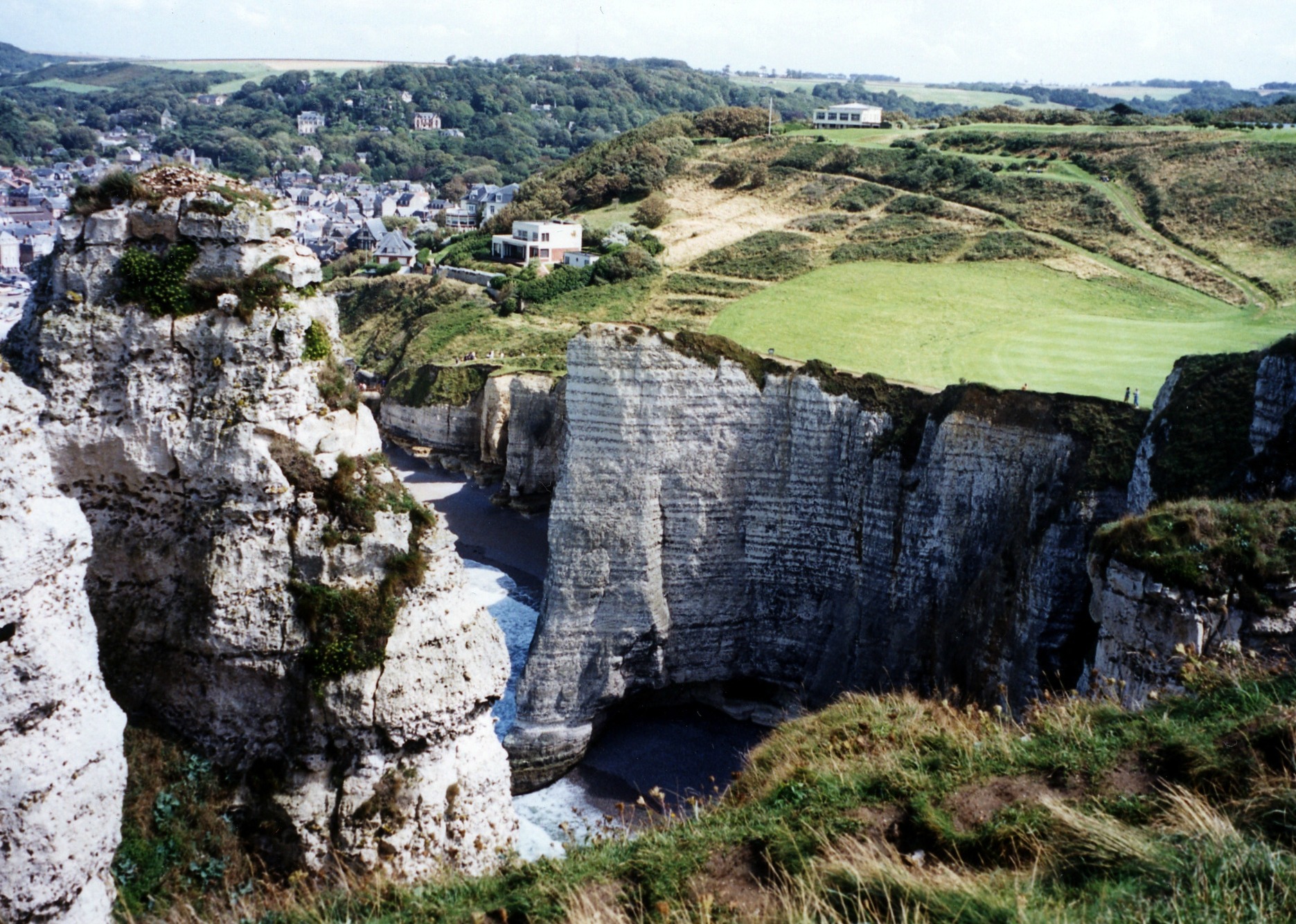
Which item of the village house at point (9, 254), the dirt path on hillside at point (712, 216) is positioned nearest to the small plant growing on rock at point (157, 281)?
the dirt path on hillside at point (712, 216)

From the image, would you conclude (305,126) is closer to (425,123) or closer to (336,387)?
(425,123)

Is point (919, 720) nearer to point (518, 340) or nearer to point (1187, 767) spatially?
point (1187, 767)

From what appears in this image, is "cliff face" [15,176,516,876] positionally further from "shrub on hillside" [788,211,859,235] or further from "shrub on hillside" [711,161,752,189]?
"shrub on hillside" [711,161,752,189]

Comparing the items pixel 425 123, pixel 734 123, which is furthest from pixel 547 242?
pixel 425 123

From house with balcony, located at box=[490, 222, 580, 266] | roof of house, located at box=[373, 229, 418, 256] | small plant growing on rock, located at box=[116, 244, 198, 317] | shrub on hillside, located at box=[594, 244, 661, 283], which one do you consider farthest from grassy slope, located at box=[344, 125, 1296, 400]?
small plant growing on rock, located at box=[116, 244, 198, 317]

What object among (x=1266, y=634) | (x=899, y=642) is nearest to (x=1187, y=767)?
(x=1266, y=634)

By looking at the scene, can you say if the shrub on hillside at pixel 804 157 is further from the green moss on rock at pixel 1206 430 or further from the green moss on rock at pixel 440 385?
the green moss on rock at pixel 1206 430
